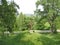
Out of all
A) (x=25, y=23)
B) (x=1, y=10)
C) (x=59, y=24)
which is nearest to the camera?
(x=1, y=10)

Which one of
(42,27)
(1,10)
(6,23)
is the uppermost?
(1,10)

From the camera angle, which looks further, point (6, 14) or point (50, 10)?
point (50, 10)

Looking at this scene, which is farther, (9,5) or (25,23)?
(25,23)

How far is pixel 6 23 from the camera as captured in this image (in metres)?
19.4

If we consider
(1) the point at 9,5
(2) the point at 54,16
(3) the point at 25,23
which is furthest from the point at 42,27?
(1) the point at 9,5

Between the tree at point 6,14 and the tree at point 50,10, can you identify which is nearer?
the tree at point 6,14

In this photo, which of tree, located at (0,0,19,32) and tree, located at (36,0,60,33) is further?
tree, located at (36,0,60,33)

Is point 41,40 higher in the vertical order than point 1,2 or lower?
lower

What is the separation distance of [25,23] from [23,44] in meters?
37.9

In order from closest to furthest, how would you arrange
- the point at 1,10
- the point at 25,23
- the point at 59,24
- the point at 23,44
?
the point at 23,44 → the point at 1,10 → the point at 59,24 → the point at 25,23

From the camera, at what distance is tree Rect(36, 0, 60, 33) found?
147 feet

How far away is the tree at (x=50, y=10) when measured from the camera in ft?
147

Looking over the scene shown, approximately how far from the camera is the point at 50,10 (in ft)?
146

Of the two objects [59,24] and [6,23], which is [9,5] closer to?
[6,23]
